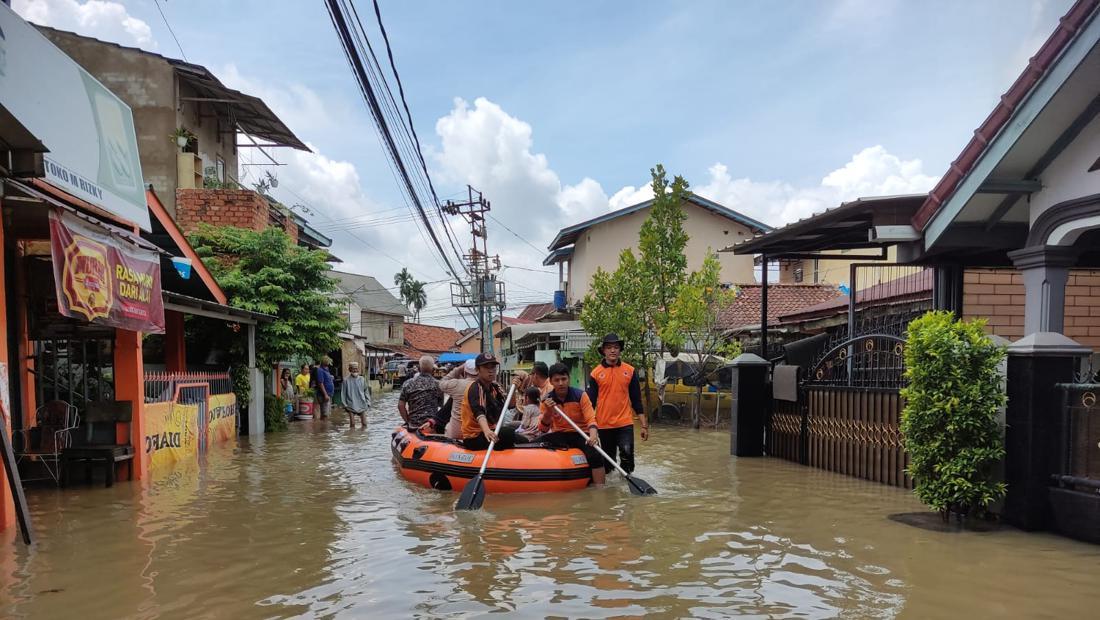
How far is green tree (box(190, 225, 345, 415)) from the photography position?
54.3 ft

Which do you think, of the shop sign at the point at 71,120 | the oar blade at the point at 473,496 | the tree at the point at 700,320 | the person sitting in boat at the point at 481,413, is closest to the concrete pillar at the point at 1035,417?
the oar blade at the point at 473,496

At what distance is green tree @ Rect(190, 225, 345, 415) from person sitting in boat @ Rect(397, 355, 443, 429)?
5668 mm

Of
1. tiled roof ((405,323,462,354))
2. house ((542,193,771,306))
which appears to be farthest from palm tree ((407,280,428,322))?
house ((542,193,771,306))

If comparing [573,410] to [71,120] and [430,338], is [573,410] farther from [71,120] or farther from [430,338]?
[430,338]

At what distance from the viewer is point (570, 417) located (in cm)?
934

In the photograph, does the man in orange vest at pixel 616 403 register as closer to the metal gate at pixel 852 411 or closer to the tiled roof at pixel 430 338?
the metal gate at pixel 852 411

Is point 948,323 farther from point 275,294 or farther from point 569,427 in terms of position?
point 275,294

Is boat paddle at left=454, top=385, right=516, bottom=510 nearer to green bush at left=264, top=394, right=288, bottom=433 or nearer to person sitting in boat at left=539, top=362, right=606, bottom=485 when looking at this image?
person sitting in boat at left=539, top=362, right=606, bottom=485

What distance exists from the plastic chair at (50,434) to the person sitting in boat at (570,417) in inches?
239

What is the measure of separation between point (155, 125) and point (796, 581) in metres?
19.9

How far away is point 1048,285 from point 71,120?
1029 cm

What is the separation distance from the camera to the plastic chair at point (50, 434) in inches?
368

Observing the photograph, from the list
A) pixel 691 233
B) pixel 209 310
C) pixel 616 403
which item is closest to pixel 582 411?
pixel 616 403

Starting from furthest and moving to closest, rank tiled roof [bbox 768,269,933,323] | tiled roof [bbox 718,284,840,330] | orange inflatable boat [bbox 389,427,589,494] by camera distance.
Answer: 1. tiled roof [bbox 718,284,840,330]
2. tiled roof [bbox 768,269,933,323]
3. orange inflatable boat [bbox 389,427,589,494]
